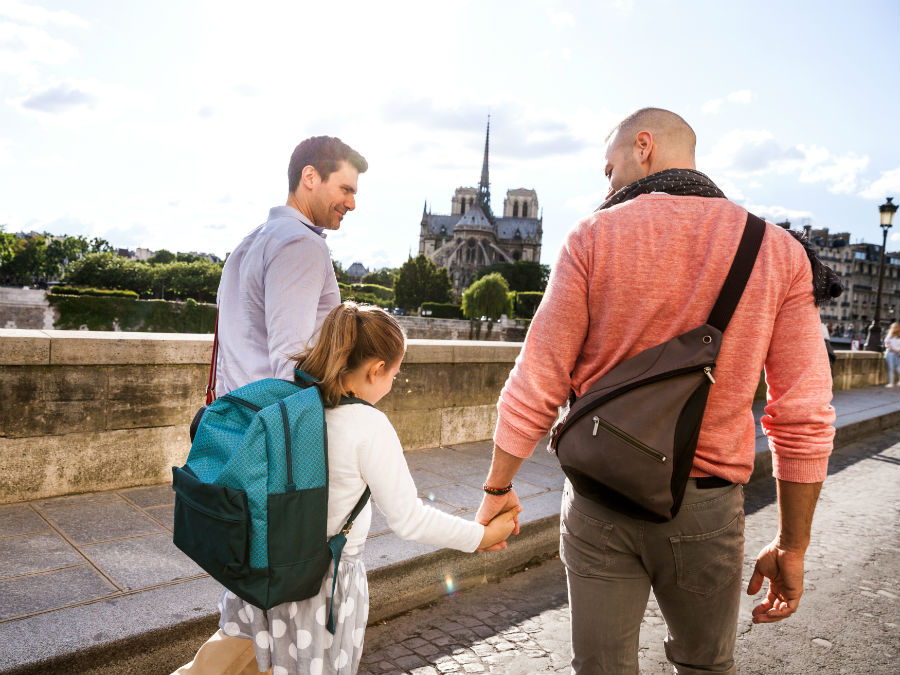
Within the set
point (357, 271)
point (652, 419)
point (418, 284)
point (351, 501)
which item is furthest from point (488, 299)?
point (357, 271)

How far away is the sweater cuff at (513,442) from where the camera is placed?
163cm

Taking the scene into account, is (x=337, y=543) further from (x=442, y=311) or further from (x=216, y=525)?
(x=442, y=311)

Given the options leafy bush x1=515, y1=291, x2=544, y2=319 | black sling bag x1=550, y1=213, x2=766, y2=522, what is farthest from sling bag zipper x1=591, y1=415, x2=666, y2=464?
leafy bush x1=515, y1=291, x2=544, y2=319

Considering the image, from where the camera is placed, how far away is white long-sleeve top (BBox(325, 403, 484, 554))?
5.62ft

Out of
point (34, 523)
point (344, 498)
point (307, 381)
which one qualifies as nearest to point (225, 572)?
point (344, 498)

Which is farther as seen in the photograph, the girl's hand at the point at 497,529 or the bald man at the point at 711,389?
the girl's hand at the point at 497,529

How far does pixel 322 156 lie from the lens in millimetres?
2637

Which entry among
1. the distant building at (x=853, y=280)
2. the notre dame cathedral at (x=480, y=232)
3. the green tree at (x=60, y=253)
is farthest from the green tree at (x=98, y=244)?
the distant building at (x=853, y=280)

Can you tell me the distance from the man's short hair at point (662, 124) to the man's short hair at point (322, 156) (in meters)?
1.24

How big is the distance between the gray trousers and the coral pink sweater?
12cm

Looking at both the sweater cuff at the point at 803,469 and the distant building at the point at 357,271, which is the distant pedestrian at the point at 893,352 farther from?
the distant building at the point at 357,271

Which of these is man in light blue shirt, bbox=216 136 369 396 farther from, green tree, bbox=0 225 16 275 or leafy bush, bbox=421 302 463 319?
green tree, bbox=0 225 16 275

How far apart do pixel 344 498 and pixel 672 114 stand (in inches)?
49.1

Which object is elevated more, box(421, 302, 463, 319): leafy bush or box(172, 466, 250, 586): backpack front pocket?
box(172, 466, 250, 586): backpack front pocket
